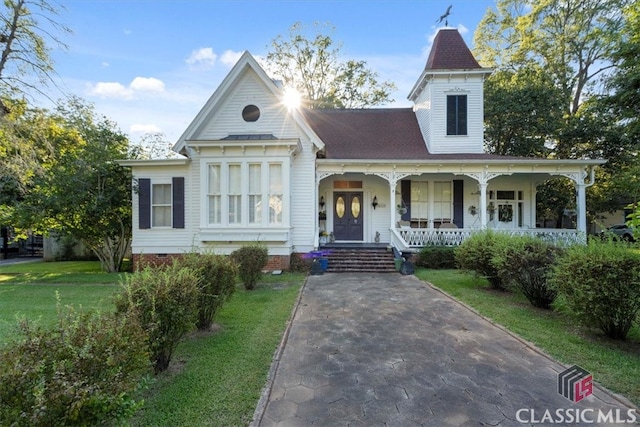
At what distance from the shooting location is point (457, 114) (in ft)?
45.5

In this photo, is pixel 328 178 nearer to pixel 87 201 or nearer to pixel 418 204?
pixel 418 204

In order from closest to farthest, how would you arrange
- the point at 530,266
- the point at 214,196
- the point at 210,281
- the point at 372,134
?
the point at 210,281
the point at 530,266
the point at 214,196
the point at 372,134

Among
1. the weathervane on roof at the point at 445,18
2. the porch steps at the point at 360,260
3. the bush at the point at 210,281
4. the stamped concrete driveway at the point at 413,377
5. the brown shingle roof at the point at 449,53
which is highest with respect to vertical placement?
the weathervane on roof at the point at 445,18

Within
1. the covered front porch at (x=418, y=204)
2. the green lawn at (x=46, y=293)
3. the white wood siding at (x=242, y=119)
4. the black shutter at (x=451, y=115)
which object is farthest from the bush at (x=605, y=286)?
the black shutter at (x=451, y=115)

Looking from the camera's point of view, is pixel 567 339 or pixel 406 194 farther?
pixel 406 194

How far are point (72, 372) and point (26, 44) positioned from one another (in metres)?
15.2

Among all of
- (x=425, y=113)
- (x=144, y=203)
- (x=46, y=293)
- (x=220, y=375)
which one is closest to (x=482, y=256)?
(x=220, y=375)

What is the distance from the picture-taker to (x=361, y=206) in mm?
13609

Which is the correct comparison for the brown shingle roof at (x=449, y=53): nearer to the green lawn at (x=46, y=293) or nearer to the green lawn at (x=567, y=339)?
the green lawn at (x=567, y=339)

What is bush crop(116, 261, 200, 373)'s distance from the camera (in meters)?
3.32

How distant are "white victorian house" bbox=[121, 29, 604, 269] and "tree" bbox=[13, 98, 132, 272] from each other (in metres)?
1.08

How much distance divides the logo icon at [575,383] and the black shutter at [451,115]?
1206cm

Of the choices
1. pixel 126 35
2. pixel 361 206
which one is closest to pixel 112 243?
pixel 126 35

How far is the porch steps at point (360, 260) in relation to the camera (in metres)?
10.9
